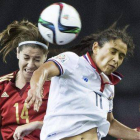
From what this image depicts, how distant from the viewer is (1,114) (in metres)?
3.66

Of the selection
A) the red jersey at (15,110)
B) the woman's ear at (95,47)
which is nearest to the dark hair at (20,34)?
the red jersey at (15,110)

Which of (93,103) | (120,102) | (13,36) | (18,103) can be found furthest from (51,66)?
(120,102)

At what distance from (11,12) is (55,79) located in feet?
7.18

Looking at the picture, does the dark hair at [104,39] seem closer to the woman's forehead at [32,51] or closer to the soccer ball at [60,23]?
the soccer ball at [60,23]

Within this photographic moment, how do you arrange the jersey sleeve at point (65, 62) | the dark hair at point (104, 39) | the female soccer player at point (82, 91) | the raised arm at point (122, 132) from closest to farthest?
the jersey sleeve at point (65, 62) → the female soccer player at point (82, 91) → the dark hair at point (104, 39) → the raised arm at point (122, 132)

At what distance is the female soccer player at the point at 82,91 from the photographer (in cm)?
290

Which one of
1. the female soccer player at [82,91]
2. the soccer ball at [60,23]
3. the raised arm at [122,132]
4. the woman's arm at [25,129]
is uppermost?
the soccer ball at [60,23]

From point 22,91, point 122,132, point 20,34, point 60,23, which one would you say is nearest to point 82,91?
point 60,23

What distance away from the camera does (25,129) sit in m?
3.29

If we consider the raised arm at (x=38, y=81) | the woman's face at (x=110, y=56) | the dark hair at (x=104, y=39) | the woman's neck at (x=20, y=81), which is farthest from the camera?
the woman's neck at (x=20, y=81)

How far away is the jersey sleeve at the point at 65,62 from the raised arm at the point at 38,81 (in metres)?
0.03

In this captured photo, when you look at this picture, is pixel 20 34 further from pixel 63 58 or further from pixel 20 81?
pixel 63 58

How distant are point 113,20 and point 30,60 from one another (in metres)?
1.69

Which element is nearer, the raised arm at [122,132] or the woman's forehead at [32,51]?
the raised arm at [122,132]
